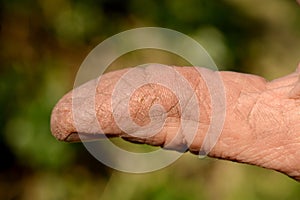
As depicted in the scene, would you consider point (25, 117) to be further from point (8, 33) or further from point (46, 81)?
point (8, 33)

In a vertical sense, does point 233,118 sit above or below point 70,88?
above

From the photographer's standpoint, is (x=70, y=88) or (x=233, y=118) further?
(x=70, y=88)

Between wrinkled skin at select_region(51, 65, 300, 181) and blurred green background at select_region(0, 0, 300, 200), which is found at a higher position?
wrinkled skin at select_region(51, 65, 300, 181)

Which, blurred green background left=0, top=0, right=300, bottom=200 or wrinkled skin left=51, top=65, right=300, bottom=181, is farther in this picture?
blurred green background left=0, top=0, right=300, bottom=200

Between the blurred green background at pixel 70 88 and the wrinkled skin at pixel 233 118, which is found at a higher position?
the wrinkled skin at pixel 233 118

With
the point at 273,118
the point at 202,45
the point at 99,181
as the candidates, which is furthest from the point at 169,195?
the point at 273,118

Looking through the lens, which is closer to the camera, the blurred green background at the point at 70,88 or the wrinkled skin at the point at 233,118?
the wrinkled skin at the point at 233,118
